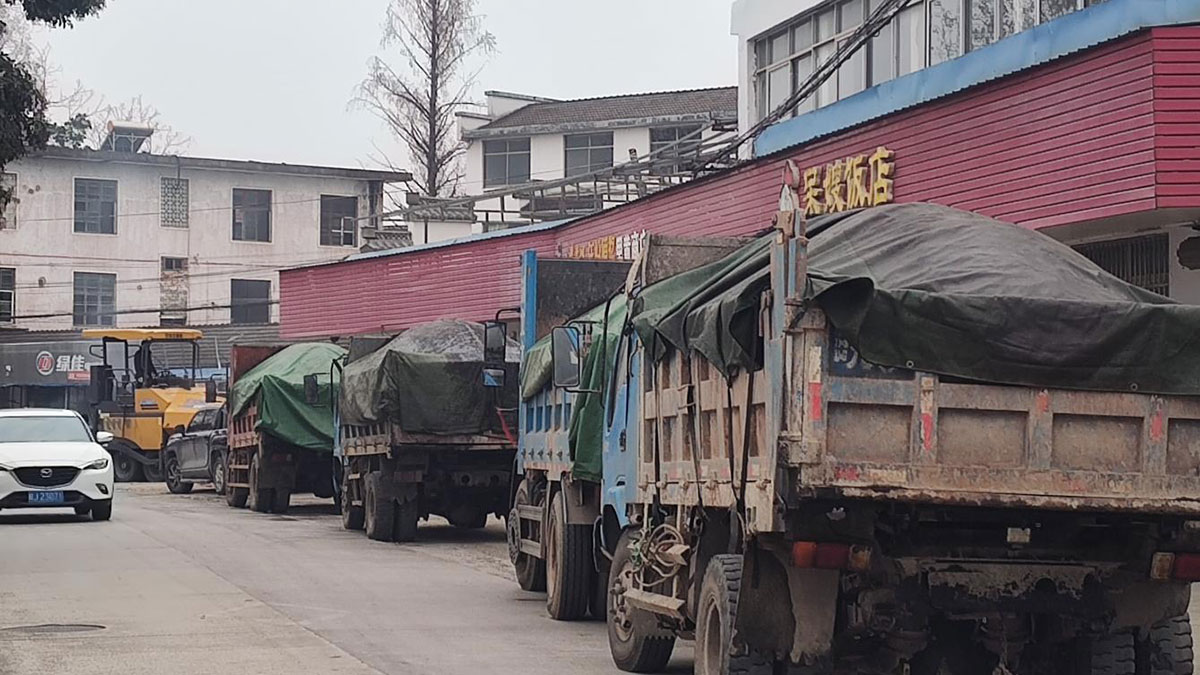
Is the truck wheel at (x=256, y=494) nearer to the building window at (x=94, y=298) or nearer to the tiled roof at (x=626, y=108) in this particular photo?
the tiled roof at (x=626, y=108)

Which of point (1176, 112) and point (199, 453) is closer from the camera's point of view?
point (1176, 112)

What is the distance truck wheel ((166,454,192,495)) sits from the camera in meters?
34.1

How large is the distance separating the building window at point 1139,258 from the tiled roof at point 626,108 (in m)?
38.1

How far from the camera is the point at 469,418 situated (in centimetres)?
2061

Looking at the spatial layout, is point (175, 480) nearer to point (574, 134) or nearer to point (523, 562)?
point (523, 562)

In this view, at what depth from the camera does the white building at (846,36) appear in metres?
22.8

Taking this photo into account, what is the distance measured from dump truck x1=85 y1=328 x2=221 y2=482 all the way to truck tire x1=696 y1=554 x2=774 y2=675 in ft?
91.0

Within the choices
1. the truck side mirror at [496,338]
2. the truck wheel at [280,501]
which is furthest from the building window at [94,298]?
the truck side mirror at [496,338]

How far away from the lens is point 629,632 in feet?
35.9

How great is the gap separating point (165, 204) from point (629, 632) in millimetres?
51847

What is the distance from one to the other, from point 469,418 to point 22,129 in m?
5.93

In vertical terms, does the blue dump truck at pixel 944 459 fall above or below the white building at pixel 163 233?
below

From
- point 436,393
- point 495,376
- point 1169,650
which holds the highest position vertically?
point 495,376

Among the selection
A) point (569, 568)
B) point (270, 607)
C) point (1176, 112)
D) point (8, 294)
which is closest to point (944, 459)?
point (569, 568)
